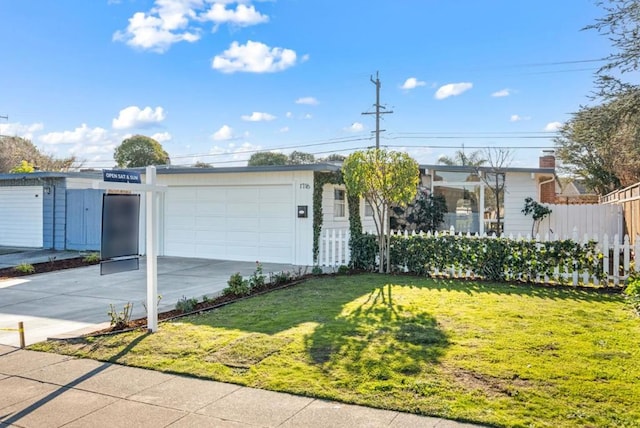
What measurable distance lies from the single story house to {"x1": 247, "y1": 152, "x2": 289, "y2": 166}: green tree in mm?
28962

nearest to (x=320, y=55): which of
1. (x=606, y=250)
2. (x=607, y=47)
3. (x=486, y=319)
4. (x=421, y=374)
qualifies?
(x=607, y=47)

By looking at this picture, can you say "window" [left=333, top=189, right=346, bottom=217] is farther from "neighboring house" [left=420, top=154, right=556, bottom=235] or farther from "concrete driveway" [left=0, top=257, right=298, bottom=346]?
"neighboring house" [left=420, top=154, right=556, bottom=235]

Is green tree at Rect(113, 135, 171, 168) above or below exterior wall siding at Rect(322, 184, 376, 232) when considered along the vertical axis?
above

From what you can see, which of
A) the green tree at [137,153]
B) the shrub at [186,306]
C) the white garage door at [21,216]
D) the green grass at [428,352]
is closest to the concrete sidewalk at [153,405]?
the green grass at [428,352]

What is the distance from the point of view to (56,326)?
20.4 feet

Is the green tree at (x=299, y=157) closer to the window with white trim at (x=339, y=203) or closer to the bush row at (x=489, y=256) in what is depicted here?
the window with white trim at (x=339, y=203)

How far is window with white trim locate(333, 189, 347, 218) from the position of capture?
1341cm

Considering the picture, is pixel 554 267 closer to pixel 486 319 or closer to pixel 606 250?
pixel 606 250

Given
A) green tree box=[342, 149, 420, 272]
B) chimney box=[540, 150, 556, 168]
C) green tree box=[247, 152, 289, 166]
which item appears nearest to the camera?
green tree box=[342, 149, 420, 272]

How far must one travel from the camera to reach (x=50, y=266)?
12188 mm

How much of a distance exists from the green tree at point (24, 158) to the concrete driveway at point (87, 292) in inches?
1086

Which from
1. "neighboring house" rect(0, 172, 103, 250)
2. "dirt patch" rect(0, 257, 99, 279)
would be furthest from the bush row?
"neighboring house" rect(0, 172, 103, 250)

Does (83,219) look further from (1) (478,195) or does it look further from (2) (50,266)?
(1) (478,195)

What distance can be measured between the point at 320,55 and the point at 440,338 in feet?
51.5
